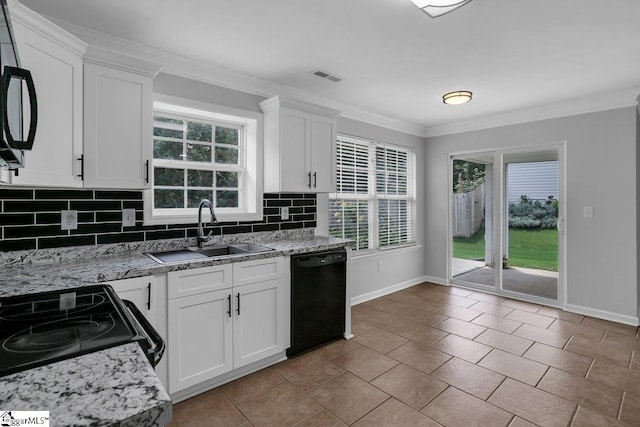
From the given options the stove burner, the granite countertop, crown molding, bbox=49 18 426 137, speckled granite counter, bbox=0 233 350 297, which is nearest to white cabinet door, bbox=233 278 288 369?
speckled granite counter, bbox=0 233 350 297

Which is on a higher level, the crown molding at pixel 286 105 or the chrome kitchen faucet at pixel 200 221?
the crown molding at pixel 286 105

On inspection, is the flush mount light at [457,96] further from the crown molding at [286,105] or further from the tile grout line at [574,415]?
the tile grout line at [574,415]

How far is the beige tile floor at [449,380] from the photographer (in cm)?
214

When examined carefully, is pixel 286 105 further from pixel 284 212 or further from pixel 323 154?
pixel 284 212

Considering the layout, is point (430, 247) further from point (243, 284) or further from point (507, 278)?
point (243, 284)

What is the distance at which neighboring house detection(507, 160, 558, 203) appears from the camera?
4262 mm

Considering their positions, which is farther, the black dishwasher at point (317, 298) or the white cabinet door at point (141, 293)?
the black dishwasher at point (317, 298)

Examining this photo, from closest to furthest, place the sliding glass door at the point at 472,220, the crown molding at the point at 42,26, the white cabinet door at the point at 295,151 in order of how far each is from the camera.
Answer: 1. the crown molding at the point at 42,26
2. the white cabinet door at the point at 295,151
3. the sliding glass door at the point at 472,220

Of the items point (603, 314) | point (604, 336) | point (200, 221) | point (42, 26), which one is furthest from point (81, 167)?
point (603, 314)

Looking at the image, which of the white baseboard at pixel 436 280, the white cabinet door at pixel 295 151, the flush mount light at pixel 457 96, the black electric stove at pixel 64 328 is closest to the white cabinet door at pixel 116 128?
the black electric stove at pixel 64 328

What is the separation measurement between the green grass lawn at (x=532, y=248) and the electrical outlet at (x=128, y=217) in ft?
14.7

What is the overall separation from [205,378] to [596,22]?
354 cm

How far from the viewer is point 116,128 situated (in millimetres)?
2279

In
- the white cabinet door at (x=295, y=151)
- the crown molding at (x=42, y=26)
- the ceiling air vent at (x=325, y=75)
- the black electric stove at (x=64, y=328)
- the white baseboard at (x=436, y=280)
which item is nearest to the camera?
the black electric stove at (x=64, y=328)
